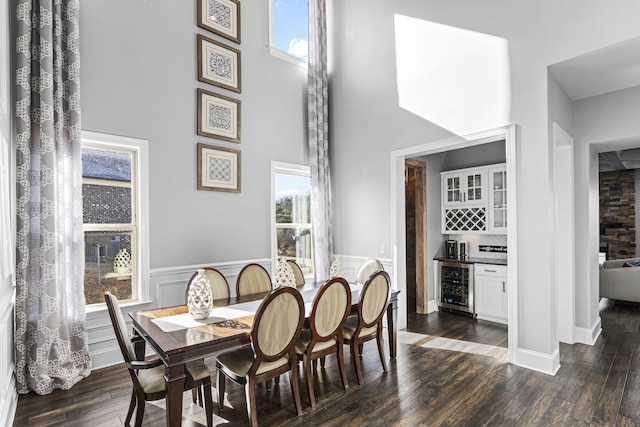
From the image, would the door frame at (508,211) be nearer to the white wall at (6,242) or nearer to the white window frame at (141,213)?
the white window frame at (141,213)

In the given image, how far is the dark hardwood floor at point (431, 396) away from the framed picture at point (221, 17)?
153 inches

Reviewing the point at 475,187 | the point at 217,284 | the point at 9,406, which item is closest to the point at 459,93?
the point at 475,187

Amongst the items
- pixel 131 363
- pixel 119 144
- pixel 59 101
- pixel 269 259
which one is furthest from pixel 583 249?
pixel 59 101

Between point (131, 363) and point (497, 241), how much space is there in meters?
4.75

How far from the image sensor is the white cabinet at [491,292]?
177 inches

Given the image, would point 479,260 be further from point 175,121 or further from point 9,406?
point 9,406

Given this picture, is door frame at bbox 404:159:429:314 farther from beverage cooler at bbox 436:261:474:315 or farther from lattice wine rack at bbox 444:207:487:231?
lattice wine rack at bbox 444:207:487:231

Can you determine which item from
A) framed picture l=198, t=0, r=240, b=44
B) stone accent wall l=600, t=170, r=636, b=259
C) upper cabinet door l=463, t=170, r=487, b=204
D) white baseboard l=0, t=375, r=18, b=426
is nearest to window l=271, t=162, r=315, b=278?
framed picture l=198, t=0, r=240, b=44

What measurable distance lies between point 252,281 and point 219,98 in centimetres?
225

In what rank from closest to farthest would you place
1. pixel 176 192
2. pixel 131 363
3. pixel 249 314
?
pixel 131 363
pixel 249 314
pixel 176 192

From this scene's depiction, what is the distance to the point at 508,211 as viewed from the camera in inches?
134

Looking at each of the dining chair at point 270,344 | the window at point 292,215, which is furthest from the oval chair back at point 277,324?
the window at point 292,215

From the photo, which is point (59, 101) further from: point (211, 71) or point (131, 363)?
point (131, 363)

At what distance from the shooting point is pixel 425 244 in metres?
5.16
